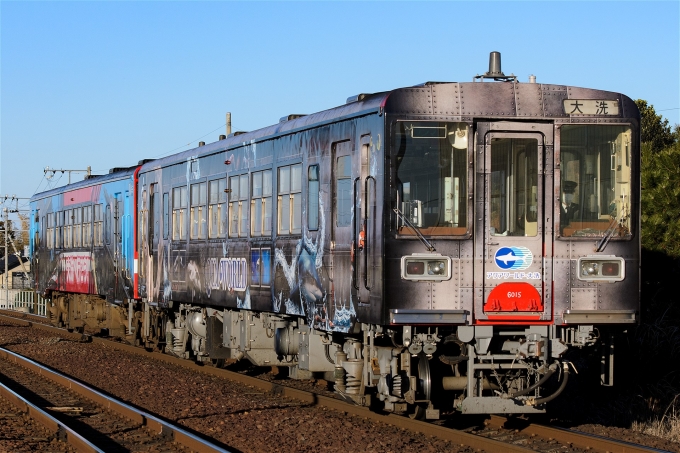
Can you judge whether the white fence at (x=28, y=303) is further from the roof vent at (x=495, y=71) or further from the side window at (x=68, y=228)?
the roof vent at (x=495, y=71)

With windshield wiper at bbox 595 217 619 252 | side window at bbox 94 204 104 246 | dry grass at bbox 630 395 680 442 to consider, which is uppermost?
side window at bbox 94 204 104 246

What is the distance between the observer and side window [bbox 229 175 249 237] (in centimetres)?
1373

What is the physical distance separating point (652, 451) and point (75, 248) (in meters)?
18.1

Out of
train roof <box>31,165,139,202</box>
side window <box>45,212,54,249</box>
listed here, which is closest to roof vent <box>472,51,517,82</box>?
train roof <box>31,165,139,202</box>

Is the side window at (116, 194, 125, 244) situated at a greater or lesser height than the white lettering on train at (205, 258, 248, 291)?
greater

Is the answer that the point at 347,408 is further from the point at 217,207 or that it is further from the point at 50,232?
the point at 50,232

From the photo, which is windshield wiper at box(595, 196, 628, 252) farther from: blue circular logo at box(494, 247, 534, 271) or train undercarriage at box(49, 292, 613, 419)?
train undercarriage at box(49, 292, 613, 419)

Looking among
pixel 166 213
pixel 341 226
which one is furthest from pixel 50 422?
pixel 166 213

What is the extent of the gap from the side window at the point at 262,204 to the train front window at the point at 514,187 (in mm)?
3866

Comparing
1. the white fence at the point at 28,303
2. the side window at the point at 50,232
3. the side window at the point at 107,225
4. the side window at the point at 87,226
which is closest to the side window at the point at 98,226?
the side window at the point at 107,225

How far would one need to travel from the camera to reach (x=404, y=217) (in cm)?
961

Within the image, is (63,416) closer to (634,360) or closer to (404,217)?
(404,217)

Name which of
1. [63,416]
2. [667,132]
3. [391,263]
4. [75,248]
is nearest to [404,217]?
[391,263]

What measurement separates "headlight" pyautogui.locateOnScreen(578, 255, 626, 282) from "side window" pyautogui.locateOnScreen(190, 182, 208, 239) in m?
7.03
